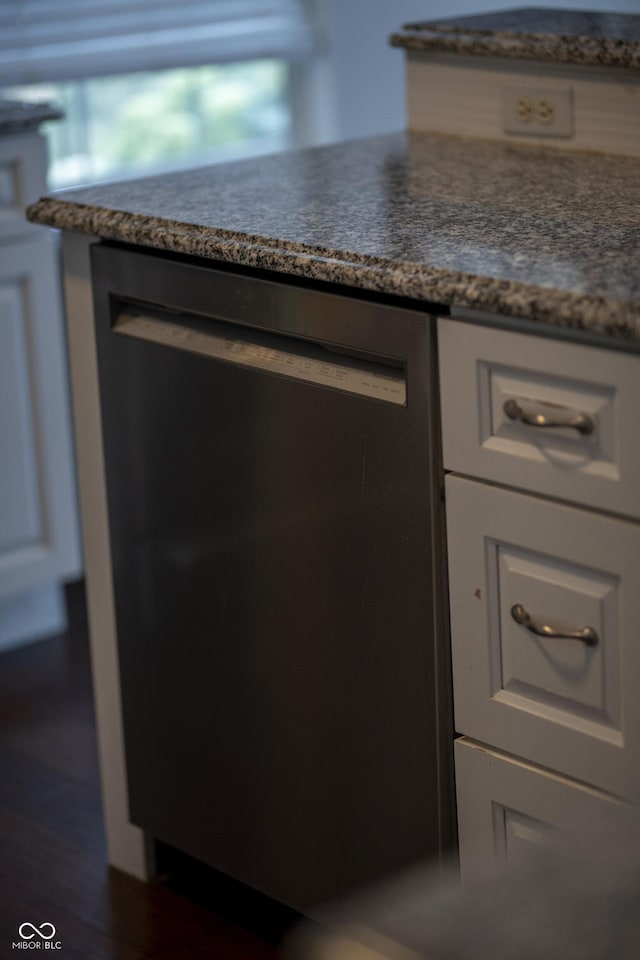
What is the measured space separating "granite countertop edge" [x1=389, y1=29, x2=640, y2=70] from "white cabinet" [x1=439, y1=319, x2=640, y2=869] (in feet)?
2.15

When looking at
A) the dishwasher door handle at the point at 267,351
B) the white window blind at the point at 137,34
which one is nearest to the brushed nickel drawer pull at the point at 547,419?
the dishwasher door handle at the point at 267,351

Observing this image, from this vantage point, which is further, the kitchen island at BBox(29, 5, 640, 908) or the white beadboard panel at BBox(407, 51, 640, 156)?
the white beadboard panel at BBox(407, 51, 640, 156)

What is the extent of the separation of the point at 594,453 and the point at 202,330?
0.56 meters

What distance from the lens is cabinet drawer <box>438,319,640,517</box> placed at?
4.15ft

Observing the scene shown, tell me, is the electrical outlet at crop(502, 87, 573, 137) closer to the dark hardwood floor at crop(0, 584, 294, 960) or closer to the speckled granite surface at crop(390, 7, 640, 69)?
the speckled granite surface at crop(390, 7, 640, 69)

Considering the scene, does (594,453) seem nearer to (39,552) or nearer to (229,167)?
(229,167)

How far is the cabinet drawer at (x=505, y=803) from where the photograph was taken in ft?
4.67

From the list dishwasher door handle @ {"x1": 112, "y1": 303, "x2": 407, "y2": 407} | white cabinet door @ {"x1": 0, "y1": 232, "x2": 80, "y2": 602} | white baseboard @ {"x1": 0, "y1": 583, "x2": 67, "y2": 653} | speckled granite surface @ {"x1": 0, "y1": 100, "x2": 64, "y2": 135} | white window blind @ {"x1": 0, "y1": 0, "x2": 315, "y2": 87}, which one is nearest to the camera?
dishwasher door handle @ {"x1": 112, "y1": 303, "x2": 407, "y2": 407}

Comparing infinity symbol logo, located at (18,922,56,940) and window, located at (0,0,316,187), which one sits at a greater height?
window, located at (0,0,316,187)

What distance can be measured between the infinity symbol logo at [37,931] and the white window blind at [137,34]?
6.11 ft

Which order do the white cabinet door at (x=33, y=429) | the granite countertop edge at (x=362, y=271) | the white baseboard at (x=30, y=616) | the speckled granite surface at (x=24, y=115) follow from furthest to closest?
the white baseboard at (x=30, y=616)
the white cabinet door at (x=33, y=429)
the speckled granite surface at (x=24, y=115)
the granite countertop edge at (x=362, y=271)

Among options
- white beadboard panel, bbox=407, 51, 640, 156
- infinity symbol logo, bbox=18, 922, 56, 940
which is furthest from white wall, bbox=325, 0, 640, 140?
infinity symbol logo, bbox=18, 922, 56, 940

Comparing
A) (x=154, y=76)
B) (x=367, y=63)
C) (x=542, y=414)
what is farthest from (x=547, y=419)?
(x=367, y=63)

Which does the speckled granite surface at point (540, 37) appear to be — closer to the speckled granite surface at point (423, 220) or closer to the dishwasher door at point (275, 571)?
the speckled granite surface at point (423, 220)
